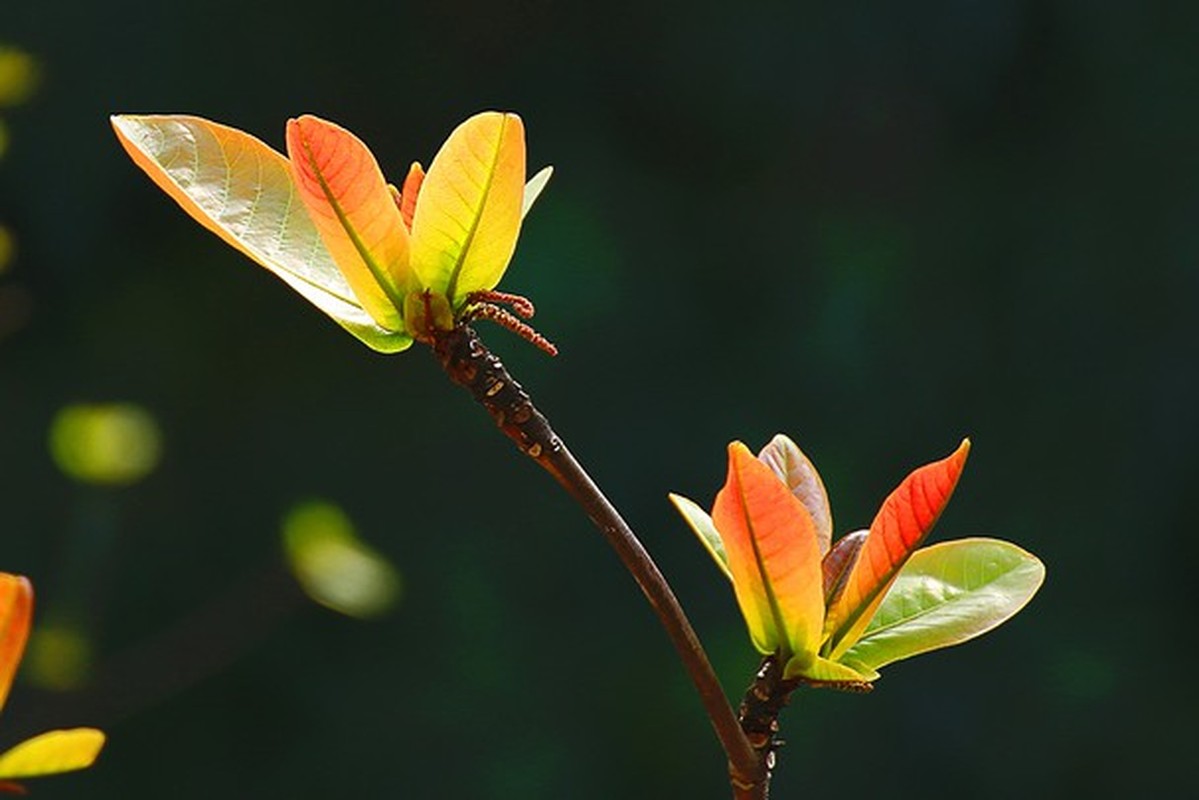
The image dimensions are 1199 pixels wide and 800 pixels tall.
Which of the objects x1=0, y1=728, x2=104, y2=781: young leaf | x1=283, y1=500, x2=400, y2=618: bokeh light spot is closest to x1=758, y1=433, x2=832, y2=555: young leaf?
x1=0, y1=728, x2=104, y2=781: young leaf

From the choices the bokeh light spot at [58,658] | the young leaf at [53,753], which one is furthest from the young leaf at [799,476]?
the bokeh light spot at [58,658]

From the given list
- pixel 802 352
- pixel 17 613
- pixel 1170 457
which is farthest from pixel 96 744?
pixel 1170 457

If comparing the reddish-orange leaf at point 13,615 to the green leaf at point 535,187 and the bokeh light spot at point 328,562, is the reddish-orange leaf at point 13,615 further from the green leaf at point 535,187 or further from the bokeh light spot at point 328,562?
the bokeh light spot at point 328,562

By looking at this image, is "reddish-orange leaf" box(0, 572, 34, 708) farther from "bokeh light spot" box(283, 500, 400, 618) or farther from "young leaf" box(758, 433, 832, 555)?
"bokeh light spot" box(283, 500, 400, 618)

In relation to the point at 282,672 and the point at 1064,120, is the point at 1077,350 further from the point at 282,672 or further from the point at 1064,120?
the point at 282,672

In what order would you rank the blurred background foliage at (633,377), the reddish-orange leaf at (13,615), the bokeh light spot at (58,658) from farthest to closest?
the blurred background foliage at (633,377) → the bokeh light spot at (58,658) → the reddish-orange leaf at (13,615)

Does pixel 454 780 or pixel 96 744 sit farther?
pixel 454 780

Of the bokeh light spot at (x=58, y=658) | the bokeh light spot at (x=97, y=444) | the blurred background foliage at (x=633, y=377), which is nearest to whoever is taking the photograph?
the bokeh light spot at (x=97, y=444)
